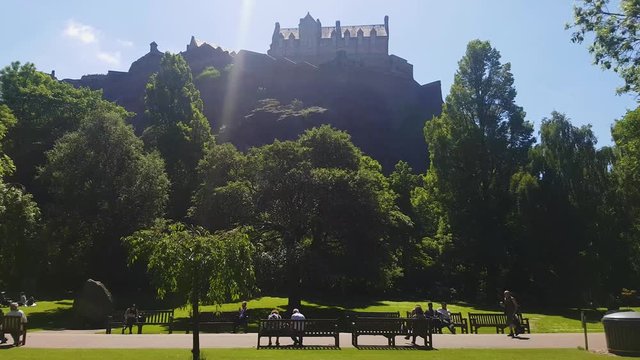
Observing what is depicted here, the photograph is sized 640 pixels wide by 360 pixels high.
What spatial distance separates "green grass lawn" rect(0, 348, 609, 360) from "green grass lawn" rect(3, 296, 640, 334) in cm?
1013

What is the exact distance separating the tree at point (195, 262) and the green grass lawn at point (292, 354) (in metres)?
1.07

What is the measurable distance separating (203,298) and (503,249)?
34504 millimetres

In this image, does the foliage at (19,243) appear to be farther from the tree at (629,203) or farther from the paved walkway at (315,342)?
the tree at (629,203)

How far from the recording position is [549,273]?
45094 millimetres

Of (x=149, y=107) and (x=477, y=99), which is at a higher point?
(x=149, y=107)

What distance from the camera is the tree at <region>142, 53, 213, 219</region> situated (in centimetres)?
5262

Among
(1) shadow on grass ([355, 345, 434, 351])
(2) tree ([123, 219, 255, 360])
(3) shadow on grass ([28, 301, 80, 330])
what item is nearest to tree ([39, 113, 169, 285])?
(3) shadow on grass ([28, 301, 80, 330])

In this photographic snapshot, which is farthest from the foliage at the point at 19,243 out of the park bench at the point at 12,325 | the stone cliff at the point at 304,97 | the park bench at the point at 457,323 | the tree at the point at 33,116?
the stone cliff at the point at 304,97

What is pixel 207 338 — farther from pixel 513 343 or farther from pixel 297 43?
pixel 297 43

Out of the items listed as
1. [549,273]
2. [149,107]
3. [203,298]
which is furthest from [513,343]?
[149,107]

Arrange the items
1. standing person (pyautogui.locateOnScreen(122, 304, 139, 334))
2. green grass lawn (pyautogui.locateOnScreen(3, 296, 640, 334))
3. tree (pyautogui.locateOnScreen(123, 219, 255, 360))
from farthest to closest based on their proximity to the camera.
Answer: green grass lawn (pyautogui.locateOnScreen(3, 296, 640, 334)) → standing person (pyautogui.locateOnScreen(122, 304, 139, 334)) → tree (pyautogui.locateOnScreen(123, 219, 255, 360))

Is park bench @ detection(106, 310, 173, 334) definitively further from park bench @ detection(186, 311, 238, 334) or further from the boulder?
the boulder

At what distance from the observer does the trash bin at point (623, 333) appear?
14.9 m

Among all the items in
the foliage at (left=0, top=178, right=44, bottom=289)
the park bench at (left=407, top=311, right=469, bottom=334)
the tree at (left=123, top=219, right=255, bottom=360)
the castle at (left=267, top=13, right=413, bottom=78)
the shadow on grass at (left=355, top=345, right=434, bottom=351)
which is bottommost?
the shadow on grass at (left=355, top=345, right=434, bottom=351)
